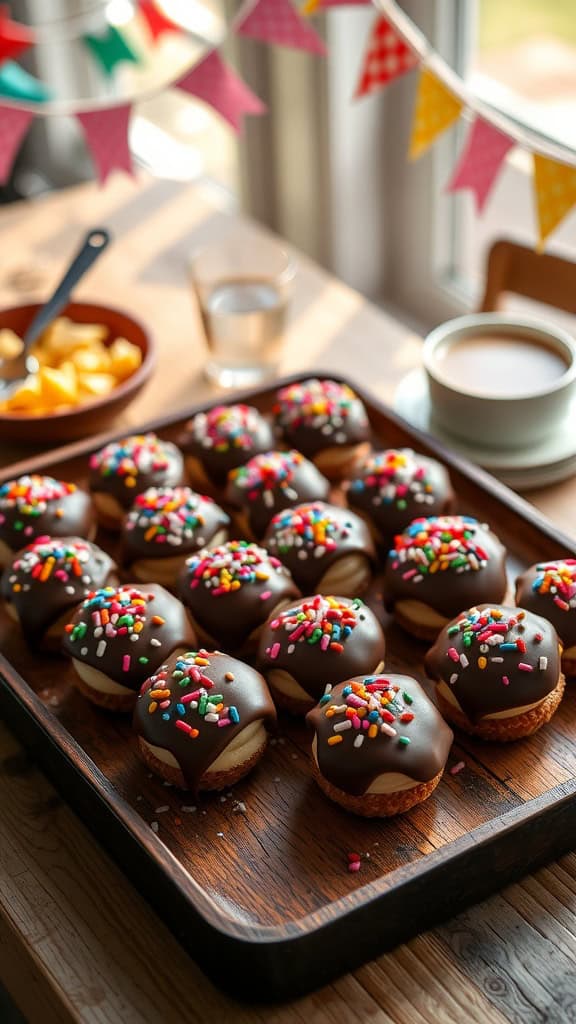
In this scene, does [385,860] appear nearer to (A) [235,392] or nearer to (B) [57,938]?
(B) [57,938]

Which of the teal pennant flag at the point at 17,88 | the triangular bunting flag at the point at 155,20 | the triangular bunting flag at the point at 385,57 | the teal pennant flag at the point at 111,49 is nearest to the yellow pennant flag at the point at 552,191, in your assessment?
the triangular bunting flag at the point at 385,57

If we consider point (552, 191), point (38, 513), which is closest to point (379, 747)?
point (38, 513)

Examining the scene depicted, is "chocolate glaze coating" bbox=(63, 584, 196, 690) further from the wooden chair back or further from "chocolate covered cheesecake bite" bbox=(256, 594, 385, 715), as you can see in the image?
the wooden chair back

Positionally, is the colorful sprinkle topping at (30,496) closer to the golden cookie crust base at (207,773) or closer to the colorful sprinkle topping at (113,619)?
the colorful sprinkle topping at (113,619)

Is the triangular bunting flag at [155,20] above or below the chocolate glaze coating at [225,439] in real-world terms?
above

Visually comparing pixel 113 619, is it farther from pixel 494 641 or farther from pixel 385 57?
pixel 385 57

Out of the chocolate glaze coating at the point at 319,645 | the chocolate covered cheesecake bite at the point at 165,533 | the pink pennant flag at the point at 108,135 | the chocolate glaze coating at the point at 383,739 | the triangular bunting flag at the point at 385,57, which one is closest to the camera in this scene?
the chocolate glaze coating at the point at 383,739
